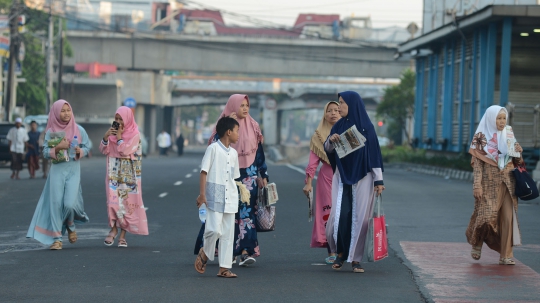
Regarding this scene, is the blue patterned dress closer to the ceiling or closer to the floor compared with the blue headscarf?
closer to the floor

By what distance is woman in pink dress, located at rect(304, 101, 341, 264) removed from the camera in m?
10.2

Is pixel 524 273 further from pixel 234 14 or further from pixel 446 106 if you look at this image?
pixel 234 14

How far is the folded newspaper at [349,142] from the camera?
9.51 m

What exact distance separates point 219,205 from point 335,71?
49.9 m

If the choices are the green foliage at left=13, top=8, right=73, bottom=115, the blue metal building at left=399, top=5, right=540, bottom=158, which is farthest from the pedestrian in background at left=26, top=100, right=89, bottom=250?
the green foliage at left=13, top=8, right=73, bottom=115

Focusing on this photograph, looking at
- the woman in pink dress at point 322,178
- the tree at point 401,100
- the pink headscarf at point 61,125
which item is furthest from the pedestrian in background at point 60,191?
the tree at point 401,100

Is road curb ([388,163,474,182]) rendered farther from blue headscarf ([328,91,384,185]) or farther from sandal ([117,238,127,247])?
blue headscarf ([328,91,384,185])

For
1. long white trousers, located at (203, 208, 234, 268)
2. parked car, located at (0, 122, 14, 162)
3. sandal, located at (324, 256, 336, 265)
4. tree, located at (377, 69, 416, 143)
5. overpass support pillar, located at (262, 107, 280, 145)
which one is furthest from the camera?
overpass support pillar, located at (262, 107, 280, 145)

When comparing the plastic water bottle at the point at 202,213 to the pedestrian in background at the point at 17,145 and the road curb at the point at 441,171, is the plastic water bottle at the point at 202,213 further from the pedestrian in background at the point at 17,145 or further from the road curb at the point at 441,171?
the road curb at the point at 441,171

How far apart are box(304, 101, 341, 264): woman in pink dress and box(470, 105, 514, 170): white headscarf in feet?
5.36

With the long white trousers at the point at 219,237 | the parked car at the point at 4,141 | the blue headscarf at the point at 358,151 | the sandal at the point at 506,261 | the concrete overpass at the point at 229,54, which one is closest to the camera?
the long white trousers at the point at 219,237

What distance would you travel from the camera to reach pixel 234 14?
5016cm

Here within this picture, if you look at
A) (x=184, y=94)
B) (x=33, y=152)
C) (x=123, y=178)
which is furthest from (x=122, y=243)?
(x=184, y=94)

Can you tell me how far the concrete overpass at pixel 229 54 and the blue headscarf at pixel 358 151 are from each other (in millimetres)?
46719
